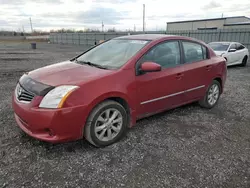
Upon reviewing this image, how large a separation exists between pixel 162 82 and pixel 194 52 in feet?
4.01

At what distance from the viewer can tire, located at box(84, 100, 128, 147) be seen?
279 cm

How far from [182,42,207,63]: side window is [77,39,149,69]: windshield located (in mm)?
972

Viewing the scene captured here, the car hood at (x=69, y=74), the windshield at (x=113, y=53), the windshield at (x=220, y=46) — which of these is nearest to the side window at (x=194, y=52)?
the windshield at (x=113, y=53)

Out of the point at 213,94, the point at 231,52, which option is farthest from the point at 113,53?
the point at 231,52

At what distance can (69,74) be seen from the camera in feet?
9.64

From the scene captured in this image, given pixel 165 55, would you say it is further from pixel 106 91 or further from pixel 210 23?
pixel 210 23

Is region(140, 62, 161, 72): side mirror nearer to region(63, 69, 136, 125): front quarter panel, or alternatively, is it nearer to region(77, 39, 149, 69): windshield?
region(63, 69, 136, 125): front quarter panel

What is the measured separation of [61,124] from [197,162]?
5.92 feet

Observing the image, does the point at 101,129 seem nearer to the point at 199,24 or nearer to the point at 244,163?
Answer: the point at 244,163

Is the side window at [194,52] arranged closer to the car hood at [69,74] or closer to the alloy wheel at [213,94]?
the alloy wheel at [213,94]

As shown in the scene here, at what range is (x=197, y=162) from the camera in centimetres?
267

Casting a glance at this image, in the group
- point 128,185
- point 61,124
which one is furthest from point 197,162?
point 61,124

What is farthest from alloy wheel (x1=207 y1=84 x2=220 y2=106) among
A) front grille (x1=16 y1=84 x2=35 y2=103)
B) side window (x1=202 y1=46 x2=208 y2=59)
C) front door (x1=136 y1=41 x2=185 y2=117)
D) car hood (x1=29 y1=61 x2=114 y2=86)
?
front grille (x1=16 y1=84 x2=35 y2=103)

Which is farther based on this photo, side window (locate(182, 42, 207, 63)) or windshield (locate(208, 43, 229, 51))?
windshield (locate(208, 43, 229, 51))
